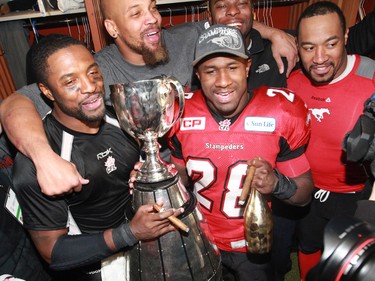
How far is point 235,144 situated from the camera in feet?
4.74

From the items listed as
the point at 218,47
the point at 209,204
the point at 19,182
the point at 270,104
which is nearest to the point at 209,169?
the point at 209,204

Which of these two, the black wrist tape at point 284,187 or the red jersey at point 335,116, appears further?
the red jersey at point 335,116

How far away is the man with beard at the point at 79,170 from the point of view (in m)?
1.19

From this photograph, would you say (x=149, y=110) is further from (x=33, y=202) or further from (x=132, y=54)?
(x=132, y=54)

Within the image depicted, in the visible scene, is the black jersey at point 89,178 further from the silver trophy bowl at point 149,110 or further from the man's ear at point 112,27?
the man's ear at point 112,27

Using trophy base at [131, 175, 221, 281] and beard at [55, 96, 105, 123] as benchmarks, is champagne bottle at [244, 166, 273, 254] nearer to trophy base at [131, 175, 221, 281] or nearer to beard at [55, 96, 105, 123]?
trophy base at [131, 175, 221, 281]

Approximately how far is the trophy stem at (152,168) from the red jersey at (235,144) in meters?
0.43

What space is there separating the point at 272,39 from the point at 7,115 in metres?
1.61

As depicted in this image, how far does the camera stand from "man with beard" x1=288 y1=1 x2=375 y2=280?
5.34 ft

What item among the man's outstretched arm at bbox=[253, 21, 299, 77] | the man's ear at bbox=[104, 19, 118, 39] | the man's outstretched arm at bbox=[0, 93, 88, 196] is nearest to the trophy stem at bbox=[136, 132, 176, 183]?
the man's outstretched arm at bbox=[0, 93, 88, 196]

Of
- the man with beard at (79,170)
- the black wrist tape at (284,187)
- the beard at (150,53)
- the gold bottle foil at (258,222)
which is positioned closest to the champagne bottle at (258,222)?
the gold bottle foil at (258,222)

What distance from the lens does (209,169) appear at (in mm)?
1481

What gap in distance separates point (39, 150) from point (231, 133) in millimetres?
849

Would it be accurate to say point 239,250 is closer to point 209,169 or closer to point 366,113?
point 209,169
